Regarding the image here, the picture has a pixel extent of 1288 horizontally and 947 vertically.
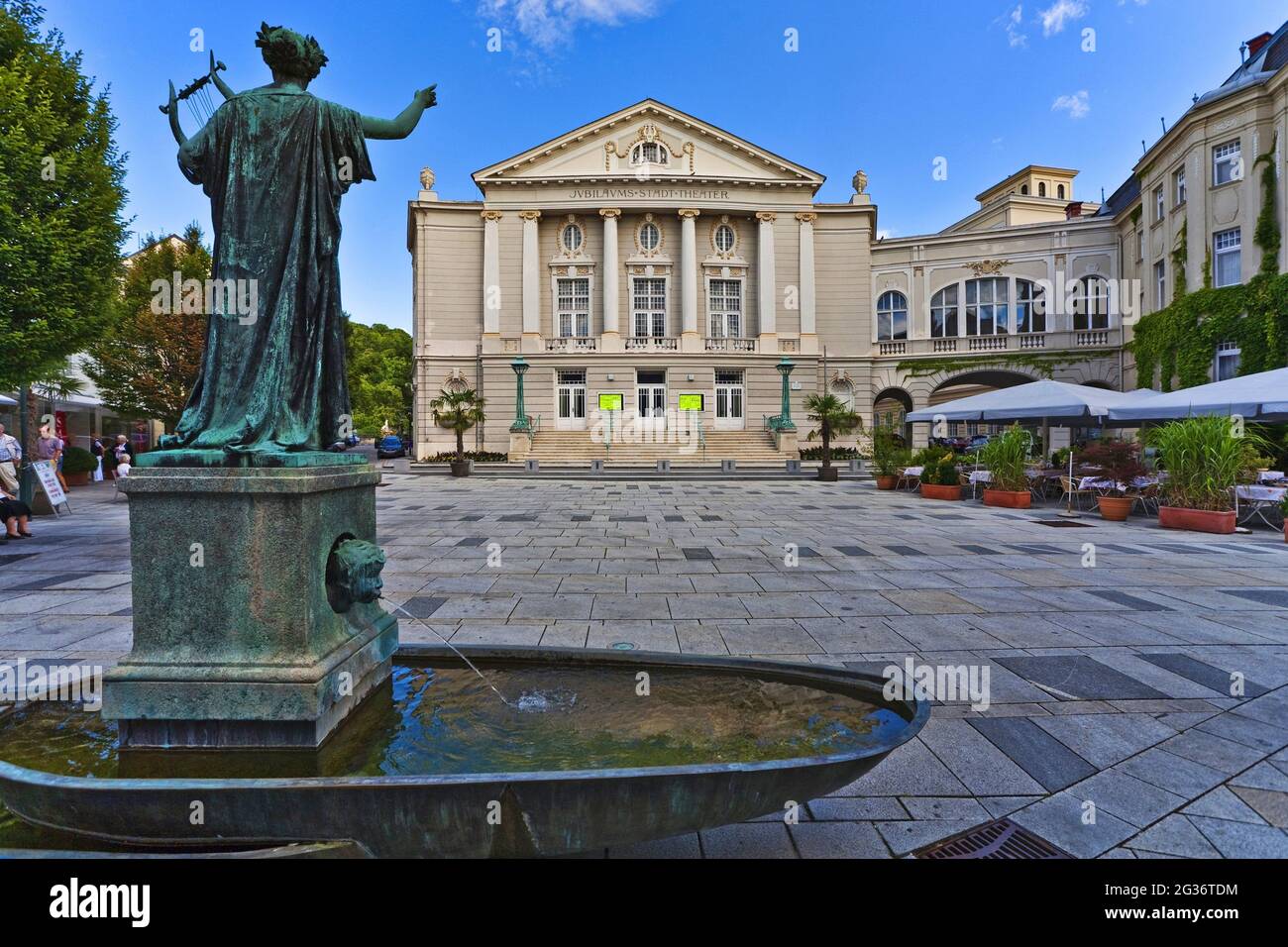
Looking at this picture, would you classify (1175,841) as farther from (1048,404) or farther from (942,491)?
(942,491)

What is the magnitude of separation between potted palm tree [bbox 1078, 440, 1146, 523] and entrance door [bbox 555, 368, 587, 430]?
26087mm

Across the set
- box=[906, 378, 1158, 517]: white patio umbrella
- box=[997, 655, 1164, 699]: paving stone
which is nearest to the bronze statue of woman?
box=[997, 655, 1164, 699]: paving stone

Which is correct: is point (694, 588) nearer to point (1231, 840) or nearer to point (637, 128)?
point (1231, 840)

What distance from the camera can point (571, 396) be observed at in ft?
117

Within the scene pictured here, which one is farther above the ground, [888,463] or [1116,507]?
[888,463]

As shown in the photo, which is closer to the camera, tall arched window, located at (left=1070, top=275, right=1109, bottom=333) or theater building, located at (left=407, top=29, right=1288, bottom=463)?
tall arched window, located at (left=1070, top=275, right=1109, bottom=333)

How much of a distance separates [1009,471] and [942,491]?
7.34ft

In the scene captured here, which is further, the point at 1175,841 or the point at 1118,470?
the point at 1118,470

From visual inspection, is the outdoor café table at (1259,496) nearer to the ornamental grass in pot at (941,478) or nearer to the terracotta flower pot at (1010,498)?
the terracotta flower pot at (1010,498)

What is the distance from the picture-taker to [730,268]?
3734 cm

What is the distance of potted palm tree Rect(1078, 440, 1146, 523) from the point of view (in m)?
13.2

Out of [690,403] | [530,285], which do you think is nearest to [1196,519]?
[690,403]

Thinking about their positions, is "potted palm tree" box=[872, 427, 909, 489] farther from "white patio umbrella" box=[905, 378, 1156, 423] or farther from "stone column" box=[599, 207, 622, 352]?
"stone column" box=[599, 207, 622, 352]

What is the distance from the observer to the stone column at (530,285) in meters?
35.6
